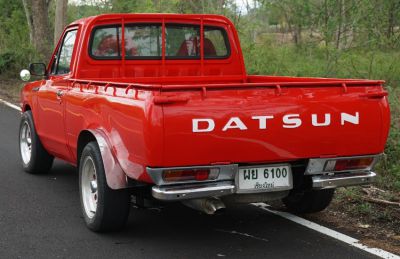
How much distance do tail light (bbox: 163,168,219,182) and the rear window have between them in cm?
235

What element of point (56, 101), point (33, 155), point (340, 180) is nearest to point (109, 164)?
point (56, 101)

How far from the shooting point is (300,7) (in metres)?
15.6

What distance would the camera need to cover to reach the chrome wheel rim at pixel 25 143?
7621 mm

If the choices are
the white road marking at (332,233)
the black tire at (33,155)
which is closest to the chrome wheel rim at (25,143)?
the black tire at (33,155)

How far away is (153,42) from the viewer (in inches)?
253

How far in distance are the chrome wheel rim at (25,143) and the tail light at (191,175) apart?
12.4 feet

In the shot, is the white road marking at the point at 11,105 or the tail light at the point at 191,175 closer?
the tail light at the point at 191,175

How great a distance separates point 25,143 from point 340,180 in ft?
15.2

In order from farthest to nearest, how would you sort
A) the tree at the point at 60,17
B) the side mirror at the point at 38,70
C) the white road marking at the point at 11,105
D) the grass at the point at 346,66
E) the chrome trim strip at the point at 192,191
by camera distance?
the tree at the point at 60,17 < the white road marking at the point at 11,105 < the grass at the point at 346,66 < the side mirror at the point at 38,70 < the chrome trim strip at the point at 192,191

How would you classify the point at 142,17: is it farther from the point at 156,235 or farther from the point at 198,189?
the point at 198,189

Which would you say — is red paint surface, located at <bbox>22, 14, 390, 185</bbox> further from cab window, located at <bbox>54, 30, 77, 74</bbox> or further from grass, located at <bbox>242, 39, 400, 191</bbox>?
grass, located at <bbox>242, 39, 400, 191</bbox>

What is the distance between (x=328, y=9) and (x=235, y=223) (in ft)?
31.2

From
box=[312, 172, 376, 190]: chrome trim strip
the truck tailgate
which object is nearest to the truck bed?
the truck tailgate

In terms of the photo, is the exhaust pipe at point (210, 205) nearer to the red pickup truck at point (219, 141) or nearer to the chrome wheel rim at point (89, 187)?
the red pickup truck at point (219, 141)
